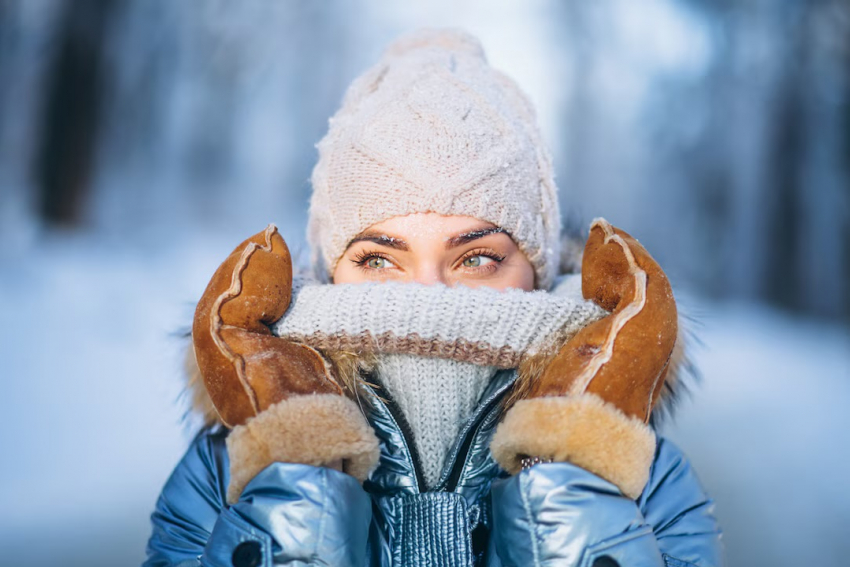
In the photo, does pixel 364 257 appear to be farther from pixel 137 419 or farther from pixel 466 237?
pixel 137 419

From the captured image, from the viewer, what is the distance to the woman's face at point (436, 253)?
3.40ft

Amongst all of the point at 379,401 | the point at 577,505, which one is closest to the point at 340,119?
the point at 379,401

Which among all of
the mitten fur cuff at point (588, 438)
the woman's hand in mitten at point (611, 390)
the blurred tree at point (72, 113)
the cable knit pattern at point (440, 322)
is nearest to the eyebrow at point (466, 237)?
the cable knit pattern at point (440, 322)

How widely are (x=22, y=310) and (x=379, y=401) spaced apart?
8.63 ft

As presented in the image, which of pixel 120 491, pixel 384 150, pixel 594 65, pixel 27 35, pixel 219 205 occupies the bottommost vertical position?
pixel 120 491

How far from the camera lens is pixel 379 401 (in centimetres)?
97

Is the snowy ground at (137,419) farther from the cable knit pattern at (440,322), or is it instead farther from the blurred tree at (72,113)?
the cable knit pattern at (440,322)

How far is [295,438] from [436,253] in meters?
0.39

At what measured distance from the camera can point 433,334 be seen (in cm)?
92

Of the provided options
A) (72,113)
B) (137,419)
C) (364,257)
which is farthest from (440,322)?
(72,113)

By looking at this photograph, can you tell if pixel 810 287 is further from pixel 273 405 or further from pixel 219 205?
pixel 273 405

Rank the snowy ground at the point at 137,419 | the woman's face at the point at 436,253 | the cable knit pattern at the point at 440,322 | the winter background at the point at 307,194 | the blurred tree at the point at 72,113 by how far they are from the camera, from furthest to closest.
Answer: the blurred tree at the point at 72,113 → the winter background at the point at 307,194 → the snowy ground at the point at 137,419 → the woman's face at the point at 436,253 → the cable knit pattern at the point at 440,322

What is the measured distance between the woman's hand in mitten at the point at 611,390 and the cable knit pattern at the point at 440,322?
5 cm

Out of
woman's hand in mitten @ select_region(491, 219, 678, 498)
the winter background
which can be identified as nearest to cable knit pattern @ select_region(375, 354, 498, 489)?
woman's hand in mitten @ select_region(491, 219, 678, 498)
